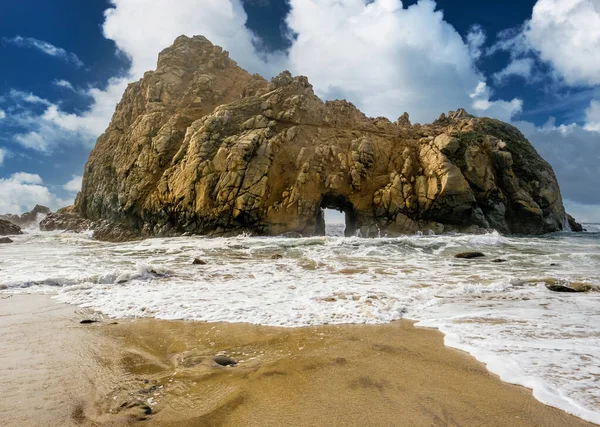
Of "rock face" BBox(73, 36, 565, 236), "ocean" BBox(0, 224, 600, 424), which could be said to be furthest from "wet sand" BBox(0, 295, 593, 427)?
"rock face" BBox(73, 36, 565, 236)

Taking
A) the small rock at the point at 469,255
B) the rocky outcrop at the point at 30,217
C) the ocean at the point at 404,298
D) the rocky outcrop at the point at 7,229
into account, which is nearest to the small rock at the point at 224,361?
the ocean at the point at 404,298

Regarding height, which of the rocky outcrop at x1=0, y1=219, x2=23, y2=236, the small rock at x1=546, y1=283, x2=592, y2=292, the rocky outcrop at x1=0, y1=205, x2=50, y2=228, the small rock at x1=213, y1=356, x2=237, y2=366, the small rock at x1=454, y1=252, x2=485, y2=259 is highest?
the rocky outcrop at x1=0, y1=205, x2=50, y2=228

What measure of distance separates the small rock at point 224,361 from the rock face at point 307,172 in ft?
73.5

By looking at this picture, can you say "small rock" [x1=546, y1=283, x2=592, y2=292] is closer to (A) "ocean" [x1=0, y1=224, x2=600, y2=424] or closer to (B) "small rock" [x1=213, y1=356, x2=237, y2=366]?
(A) "ocean" [x1=0, y1=224, x2=600, y2=424]

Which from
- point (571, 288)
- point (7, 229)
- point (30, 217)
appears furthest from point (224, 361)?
point (30, 217)

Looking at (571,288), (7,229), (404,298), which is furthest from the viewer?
(7,229)

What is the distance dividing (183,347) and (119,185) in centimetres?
3316

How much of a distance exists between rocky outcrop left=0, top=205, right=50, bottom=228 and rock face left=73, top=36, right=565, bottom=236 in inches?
846

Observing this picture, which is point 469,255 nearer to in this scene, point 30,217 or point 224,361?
point 224,361

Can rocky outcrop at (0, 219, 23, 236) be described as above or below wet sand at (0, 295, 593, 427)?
above

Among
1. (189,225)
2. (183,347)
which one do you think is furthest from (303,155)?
(183,347)

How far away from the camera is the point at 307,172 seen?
2825 cm

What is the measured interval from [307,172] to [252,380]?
2520 cm

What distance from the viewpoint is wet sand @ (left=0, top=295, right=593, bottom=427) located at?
2.93m
